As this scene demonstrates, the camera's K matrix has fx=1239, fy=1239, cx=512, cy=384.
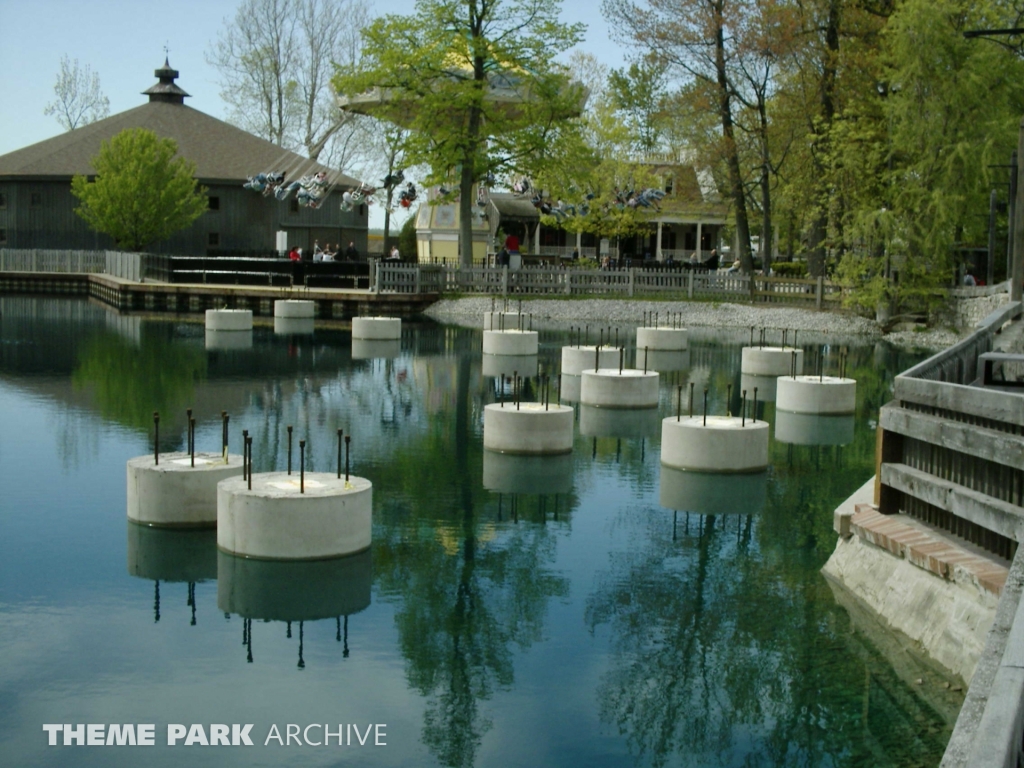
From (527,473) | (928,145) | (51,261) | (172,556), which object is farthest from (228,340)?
(51,261)

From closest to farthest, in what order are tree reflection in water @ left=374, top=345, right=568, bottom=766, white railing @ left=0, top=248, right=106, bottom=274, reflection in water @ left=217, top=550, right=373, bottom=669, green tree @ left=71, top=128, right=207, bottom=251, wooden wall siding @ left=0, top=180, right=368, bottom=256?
1. tree reflection in water @ left=374, top=345, right=568, bottom=766
2. reflection in water @ left=217, top=550, right=373, bottom=669
3. green tree @ left=71, top=128, right=207, bottom=251
4. white railing @ left=0, top=248, right=106, bottom=274
5. wooden wall siding @ left=0, top=180, right=368, bottom=256

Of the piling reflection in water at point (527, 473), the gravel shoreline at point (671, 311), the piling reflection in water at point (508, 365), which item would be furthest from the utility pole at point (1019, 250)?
the gravel shoreline at point (671, 311)

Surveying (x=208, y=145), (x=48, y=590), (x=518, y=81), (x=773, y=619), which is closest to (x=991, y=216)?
(x=518, y=81)

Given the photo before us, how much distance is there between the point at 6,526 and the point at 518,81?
3943cm

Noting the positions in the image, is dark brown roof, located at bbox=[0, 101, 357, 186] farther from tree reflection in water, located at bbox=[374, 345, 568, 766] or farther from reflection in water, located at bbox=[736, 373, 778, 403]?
tree reflection in water, located at bbox=[374, 345, 568, 766]

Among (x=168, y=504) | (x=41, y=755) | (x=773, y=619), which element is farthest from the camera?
(x=168, y=504)

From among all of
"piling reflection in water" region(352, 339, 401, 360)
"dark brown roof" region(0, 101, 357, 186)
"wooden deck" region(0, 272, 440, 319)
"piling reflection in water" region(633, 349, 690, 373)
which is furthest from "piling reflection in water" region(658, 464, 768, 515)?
"dark brown roof" region(0, 101, 357, 186)

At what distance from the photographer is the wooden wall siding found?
61969mm

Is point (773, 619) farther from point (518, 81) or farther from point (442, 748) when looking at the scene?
point (518, 81)

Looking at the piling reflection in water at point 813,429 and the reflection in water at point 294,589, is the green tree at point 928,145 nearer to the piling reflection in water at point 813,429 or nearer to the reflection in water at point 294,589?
the piling reflection in water at point 813,429

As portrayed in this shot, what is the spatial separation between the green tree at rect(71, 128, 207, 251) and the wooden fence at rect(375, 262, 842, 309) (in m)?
14.2

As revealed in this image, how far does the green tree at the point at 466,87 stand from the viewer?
48938mm

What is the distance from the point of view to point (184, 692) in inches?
370

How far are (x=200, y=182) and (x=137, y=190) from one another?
21.9ft
